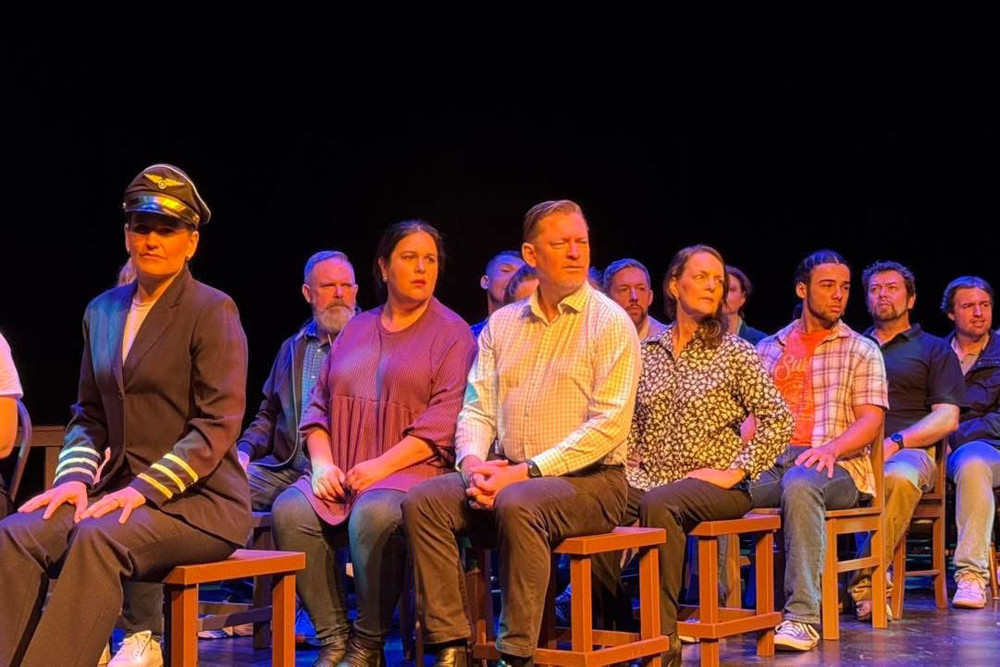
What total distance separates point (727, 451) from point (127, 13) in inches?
155

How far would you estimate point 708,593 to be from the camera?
3656 millimetres

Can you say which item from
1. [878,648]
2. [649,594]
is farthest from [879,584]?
[649,594]

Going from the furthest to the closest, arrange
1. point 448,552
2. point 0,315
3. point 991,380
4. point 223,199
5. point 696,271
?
point 223,199 < point 0,315 < point 991,380 < point 696,271 < point 448,552

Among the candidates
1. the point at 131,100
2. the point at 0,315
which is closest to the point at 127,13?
the point at 131,100

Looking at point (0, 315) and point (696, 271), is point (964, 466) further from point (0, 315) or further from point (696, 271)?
point (0, 315)

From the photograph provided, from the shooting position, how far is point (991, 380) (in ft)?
18.5

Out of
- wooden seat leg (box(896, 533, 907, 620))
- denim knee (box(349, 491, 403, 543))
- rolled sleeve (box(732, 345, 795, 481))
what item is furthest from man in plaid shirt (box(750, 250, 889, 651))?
denim knee (box(349, 491, 403, 543))

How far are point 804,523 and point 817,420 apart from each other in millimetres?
574

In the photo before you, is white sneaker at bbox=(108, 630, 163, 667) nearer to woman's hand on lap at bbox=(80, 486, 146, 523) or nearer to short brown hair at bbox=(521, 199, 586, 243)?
woman's hand on lap at bbox=(80, 486, 146, 523)

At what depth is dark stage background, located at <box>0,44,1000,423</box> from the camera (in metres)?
6.60

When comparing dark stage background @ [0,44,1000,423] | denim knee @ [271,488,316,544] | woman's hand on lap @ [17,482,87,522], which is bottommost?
denim knee @ [271,488,316,544]

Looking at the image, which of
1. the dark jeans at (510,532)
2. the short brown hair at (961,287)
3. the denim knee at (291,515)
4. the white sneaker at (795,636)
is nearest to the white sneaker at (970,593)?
the white sneaker at (795,636)

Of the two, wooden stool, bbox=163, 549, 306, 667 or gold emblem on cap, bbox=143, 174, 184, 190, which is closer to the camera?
wooden stool, bbox=163, 549, 306, 667

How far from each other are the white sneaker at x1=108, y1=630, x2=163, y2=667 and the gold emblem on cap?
47.5 inches
